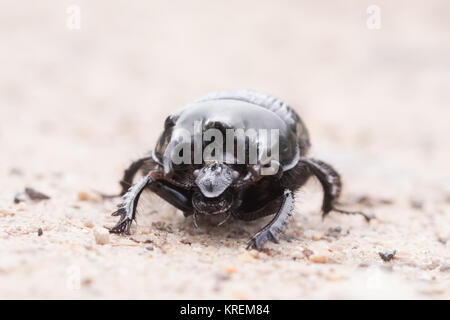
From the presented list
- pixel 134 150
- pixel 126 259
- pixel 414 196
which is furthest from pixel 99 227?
pixel 134 150

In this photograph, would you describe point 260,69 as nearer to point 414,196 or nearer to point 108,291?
point 414,196

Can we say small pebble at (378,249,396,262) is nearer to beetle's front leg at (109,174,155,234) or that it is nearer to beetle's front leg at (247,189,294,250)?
beetle's front leg at (247,189,294,250)

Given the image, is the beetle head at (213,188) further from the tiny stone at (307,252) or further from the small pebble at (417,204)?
the small pebble at (417,204)

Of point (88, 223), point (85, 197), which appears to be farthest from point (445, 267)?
point (85, 197)

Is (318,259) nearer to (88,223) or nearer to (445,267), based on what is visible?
(445,267)

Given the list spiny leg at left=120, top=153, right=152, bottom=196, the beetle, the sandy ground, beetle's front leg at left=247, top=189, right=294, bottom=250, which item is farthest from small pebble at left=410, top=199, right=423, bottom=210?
spiny leg at left=120, top=153, right=152, bottom=196

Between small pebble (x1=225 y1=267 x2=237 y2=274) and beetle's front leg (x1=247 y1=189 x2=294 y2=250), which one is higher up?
beetle's front leg (x1=247 y1=189 x2=294 y2=250)
